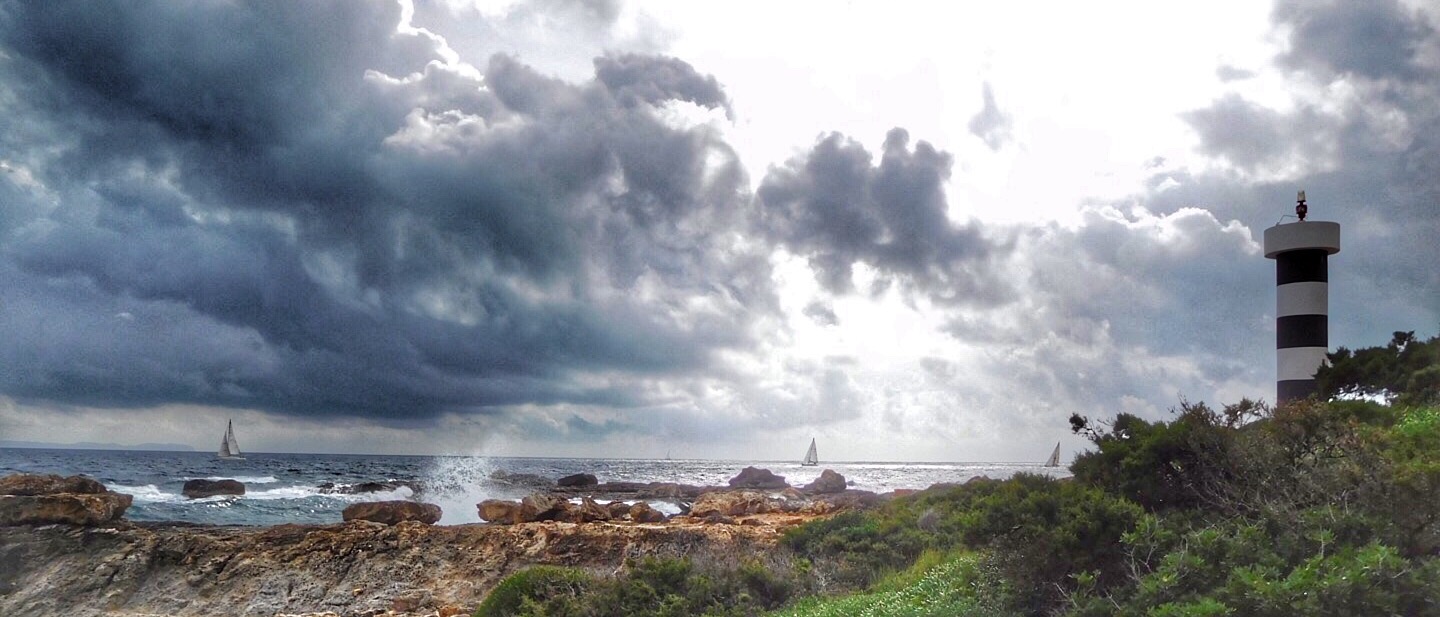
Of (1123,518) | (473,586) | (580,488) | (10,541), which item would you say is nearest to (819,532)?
(473,586)

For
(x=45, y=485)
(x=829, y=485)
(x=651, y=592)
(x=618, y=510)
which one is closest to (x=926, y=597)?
(x=651, y=592)

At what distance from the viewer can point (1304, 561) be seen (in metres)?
6.06

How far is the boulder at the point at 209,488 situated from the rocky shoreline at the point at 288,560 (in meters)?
27.1

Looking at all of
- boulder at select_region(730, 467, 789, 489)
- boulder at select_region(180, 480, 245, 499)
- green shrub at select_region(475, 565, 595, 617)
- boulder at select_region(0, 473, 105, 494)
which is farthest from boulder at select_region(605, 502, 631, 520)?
boulder at select_region(180, 480, 245, 499)

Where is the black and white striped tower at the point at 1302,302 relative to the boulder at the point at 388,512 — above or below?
above

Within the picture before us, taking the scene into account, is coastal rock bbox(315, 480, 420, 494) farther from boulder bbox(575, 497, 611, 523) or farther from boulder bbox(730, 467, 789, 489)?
boulder bbox(575, 497, 611, 523)

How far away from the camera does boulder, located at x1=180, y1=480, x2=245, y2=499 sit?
45.2 metres

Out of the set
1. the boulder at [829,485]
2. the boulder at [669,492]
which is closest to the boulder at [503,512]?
the boulder at [669,492]

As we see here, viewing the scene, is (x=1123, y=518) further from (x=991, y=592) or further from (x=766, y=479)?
(x=766, y=479)

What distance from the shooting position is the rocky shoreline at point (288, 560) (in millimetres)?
17125

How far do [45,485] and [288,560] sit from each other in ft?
26.6

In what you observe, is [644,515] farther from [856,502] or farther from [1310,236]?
[1310,236]

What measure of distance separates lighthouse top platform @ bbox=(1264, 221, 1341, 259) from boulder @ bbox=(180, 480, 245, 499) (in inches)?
1904

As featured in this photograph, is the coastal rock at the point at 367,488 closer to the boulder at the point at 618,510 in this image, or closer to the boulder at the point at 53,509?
the boulder at the point at 618,510
